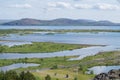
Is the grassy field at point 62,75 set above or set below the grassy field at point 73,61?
above

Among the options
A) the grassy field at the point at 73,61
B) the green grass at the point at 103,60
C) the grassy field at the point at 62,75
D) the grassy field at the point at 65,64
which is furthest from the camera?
the green grass at the point at 103,60

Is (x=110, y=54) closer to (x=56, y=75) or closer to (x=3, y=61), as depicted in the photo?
(x=3, y=61)

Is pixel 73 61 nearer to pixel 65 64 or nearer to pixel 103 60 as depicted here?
pixel 65 64

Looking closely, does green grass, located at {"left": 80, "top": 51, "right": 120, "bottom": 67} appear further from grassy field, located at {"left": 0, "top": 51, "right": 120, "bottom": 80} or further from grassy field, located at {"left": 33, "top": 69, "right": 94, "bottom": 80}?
grassy field, located at {"left": 33, "top": 69, "right": 94, "bottom": 80}

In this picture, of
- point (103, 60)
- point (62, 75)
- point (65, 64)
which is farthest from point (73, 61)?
point (62, 75)

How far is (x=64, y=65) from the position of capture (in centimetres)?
8775

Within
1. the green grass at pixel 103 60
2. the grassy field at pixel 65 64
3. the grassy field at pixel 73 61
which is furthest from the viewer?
the green grass at pixel 103 60

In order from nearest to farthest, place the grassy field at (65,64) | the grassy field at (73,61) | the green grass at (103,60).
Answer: the grassy field at (65,64), the grassy field at (73,61), the green grass at (103,60)

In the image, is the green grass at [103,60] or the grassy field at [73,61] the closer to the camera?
the grassy field at [73,61]

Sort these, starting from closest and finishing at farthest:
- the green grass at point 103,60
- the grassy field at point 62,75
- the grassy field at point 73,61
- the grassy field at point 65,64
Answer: the grassy field at point 62,75, the grassy field at point 65,64, the grassy field at point 73,61, the green grass at point 103,60

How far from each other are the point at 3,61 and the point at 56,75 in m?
30.2

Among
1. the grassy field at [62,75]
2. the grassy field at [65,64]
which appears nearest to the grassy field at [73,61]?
the grassy field at [65,64]

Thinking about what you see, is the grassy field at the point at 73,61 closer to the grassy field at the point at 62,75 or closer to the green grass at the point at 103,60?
the green grass at the point at 103,60

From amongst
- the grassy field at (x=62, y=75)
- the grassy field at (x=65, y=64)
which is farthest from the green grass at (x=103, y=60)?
the grassy field at (x=62, y=75)
